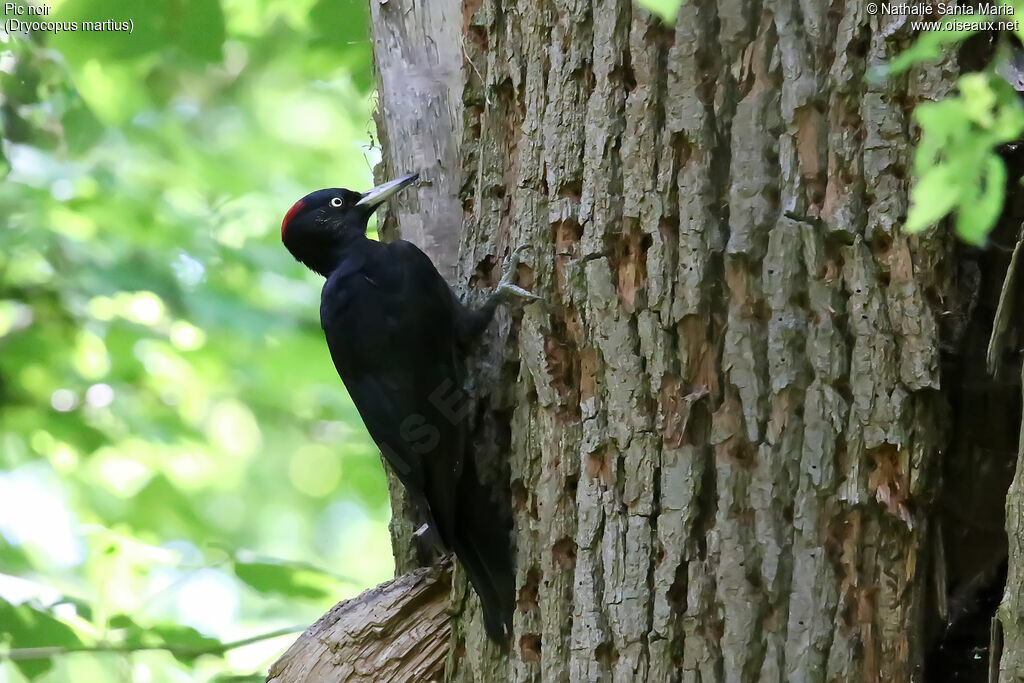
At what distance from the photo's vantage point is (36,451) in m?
4.41

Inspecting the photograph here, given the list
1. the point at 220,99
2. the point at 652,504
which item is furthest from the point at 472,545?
the point at 220,99

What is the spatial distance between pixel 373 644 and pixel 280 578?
2.18ft

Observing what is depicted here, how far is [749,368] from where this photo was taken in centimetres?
167

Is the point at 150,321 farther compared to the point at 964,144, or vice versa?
the point at 150,321

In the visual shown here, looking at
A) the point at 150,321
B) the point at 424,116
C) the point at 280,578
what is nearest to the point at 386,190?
the point at 424,116

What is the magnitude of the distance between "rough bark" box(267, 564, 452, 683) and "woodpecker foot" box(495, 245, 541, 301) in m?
0.72

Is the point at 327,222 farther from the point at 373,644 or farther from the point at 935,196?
the point at 935,196

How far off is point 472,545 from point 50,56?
2.49m

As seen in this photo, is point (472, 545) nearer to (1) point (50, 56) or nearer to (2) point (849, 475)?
(2) point (849, 475)

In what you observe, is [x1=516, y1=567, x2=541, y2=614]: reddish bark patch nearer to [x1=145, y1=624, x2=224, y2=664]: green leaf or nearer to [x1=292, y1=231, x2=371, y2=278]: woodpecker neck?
[x1=145, y1=624, x2=224, y2=664]: green leaf

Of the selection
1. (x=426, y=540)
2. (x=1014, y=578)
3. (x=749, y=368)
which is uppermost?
(x=749, y=368)

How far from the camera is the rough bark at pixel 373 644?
7.54 feet

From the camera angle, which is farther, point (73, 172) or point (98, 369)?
point (98, 369)

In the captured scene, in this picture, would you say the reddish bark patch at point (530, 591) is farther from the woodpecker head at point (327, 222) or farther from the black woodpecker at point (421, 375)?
the woodpecker head at point (327, 222)
